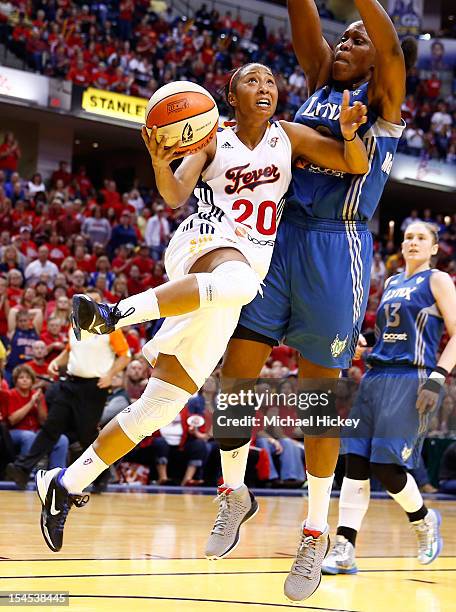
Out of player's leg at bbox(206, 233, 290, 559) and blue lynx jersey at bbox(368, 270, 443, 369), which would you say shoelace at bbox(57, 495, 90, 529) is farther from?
blue lynx jersey at bbox(368, 270, 443, 369)

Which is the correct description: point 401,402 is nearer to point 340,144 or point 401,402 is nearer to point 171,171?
point 340,144

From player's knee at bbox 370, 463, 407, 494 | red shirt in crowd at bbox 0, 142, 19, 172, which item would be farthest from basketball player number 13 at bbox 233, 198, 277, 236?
red shirt in crowd at bbox 0, 142, 19, 172

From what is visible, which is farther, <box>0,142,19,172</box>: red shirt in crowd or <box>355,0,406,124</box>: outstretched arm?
<box>0,142,19,172</box>: red shirt in crowd

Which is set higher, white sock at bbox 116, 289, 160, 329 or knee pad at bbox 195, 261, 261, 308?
knee pad at bbox 195, 261, 261, 308

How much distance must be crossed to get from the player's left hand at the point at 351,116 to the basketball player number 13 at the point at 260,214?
1.57 ft

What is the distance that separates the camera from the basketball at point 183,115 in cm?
406

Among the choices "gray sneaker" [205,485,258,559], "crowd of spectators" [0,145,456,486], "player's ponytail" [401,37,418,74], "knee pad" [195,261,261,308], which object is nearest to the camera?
"knee pad" [195,261,261,308]

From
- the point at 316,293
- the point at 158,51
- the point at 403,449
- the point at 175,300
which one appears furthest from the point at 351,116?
the point at 158,51

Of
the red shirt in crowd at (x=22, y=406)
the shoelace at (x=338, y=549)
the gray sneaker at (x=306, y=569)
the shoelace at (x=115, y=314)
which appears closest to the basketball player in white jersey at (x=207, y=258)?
the shoelace at (x=115, y=314)

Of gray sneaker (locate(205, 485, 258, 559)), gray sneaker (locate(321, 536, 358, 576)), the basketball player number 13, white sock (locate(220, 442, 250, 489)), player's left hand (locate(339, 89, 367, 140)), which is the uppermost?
player's left hand (locate(339, 89, 367, 140))

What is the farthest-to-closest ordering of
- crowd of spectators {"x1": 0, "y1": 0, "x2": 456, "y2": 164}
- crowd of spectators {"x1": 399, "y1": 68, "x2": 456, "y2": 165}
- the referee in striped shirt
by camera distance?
1. crowd of spectators {"x1": 399, "y1": 68, "x2": 456, "y2": 165}
2. crowd of spectators {"x1": 0, "y1": 0, "x2": 456, "y2": 164}
3. the referee in striped shirt

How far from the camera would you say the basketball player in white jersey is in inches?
156

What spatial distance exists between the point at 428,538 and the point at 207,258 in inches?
117

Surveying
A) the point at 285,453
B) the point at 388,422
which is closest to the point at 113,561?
the point at 388,422
